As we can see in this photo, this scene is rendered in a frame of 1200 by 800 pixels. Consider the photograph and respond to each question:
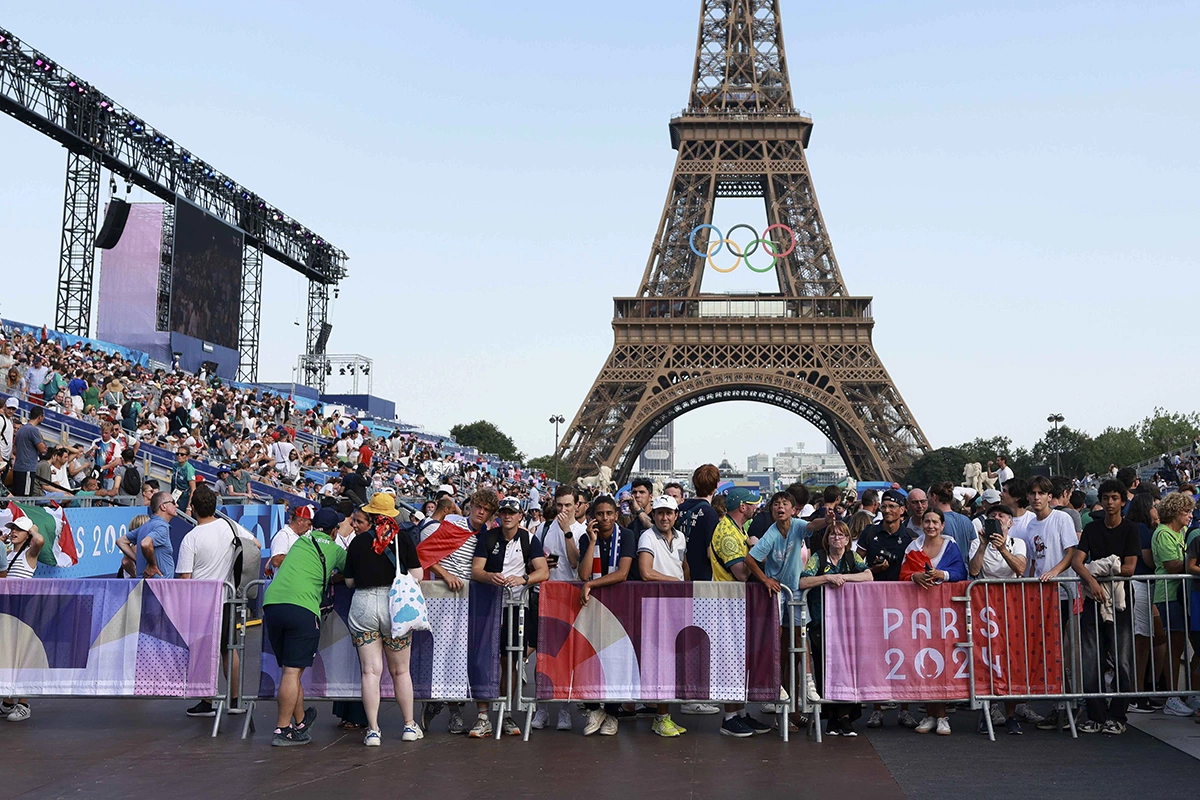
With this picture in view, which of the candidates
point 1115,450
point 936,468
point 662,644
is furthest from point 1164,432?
point 662,644

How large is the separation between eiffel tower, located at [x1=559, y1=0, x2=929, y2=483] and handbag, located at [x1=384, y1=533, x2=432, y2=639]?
4235 centimetres

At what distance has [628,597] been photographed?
29.6 ft

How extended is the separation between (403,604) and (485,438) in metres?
87.0

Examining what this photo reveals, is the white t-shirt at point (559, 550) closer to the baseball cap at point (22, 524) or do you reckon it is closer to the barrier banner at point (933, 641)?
the barrier banner at point (933, 641)

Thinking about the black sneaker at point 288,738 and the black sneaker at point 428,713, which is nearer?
the black sneaker at point 288,738

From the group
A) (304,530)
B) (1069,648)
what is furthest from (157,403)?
(1069,648)

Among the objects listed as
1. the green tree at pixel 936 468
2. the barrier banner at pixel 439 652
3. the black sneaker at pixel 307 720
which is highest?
the green tree at pixel 936 468

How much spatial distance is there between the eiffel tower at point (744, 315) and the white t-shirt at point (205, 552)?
41433 millimetres

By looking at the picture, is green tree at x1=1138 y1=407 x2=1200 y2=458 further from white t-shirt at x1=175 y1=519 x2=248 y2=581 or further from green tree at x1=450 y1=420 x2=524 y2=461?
white t-shirt at x1=175 y1=519 x2=248 y2=581

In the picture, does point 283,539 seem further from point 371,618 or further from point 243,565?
point 371,618

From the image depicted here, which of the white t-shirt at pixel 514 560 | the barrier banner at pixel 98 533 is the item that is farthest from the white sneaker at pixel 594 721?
the barrier banner at pixel 98 533

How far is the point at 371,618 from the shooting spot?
8461 millimetres

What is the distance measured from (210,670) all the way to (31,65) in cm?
2826

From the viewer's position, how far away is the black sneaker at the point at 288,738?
848 centimetres
